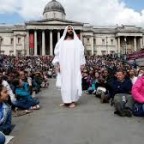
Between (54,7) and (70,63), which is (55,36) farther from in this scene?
(70,63)

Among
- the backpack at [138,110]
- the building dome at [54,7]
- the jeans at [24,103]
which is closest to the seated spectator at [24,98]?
the jeans at [24,103]

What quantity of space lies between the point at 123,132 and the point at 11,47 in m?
94.1

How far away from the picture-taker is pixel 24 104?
11.7 m

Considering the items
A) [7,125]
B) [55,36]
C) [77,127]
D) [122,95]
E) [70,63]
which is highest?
[55,36]

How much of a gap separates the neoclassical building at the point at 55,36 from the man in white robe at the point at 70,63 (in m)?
82.0

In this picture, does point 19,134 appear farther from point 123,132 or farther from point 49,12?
point 49,12

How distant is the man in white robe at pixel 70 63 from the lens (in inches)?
476

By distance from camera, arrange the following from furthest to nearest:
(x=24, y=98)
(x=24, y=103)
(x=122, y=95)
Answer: (x=24, y=98) → (x=24, y=103) → (x=122, y=95)

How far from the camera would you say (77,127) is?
875cm

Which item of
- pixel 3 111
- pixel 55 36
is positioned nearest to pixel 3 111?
pixel 3 111

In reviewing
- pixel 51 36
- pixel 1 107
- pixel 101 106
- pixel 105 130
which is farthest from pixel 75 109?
pixel 51 36

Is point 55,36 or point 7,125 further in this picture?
point 55,36

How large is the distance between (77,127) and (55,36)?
297 ft

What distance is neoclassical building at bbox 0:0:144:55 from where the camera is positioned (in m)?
95.3
